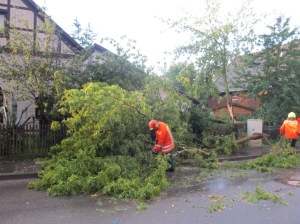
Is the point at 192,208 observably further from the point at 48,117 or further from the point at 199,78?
the point at 199,78

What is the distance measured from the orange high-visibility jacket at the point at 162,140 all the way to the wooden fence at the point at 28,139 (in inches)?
180

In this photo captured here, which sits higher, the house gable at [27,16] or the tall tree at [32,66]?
the house gable at [27,16]

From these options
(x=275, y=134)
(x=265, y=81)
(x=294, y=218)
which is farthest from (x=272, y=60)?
(x=294, y=218)

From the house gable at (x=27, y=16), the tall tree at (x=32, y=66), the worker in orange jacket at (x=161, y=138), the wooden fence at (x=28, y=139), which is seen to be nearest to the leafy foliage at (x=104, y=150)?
the worker in orange jacket at (x=161, y=138)

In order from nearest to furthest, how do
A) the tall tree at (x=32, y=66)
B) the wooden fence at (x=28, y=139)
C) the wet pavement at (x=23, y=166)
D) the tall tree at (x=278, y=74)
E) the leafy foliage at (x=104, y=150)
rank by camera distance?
the leafy foliage at (x=104, y=150)
the wet pavement at (x=23, y=166)
the wooden fence at (x=28, y=139)
the tall tree at (x=32, y=66)
the tall tree at (x=278, y=74)

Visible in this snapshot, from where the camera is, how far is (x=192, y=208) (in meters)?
5.22

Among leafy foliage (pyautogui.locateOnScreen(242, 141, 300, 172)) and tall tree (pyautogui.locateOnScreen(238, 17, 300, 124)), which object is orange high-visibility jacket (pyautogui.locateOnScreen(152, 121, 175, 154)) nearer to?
leafy foliage (pyautogui.locateOnScreen(242, 141, 300, 172))

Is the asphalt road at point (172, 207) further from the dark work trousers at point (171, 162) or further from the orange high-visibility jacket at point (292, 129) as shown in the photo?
the orange high-visibility jacket at point (292, 129)

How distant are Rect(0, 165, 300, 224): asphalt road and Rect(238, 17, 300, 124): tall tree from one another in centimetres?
1065

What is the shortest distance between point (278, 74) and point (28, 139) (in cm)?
1338

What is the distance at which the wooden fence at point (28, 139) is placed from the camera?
33.7 feet

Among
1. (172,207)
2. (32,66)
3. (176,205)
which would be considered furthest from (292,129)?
(32,66)

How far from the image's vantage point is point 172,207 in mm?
5281

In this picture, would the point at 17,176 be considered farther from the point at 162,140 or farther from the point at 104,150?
the point at 162,140
